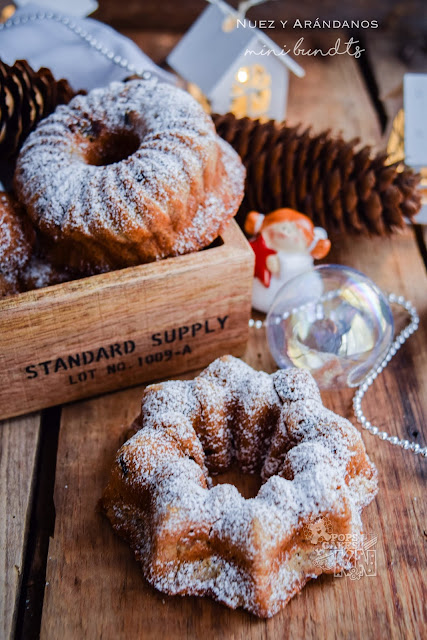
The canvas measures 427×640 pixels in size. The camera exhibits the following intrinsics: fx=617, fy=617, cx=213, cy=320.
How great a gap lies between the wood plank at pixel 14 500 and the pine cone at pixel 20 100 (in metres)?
0.47

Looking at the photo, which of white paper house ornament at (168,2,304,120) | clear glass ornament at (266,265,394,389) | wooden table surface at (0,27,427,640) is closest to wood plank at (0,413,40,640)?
wooden table surface at (0,27,427,640)

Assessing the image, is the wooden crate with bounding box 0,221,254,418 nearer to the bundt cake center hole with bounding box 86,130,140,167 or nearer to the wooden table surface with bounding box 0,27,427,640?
the wooden table surface with bounding box 0,27,427,640

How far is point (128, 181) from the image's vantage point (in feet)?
2.88

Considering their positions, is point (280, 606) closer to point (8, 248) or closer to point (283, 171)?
point (8, 248)

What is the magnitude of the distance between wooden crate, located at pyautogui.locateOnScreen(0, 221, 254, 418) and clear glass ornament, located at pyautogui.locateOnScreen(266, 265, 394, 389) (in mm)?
72

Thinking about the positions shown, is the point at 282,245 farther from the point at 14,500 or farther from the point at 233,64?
the point at 14,500

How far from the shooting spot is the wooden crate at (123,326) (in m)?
0.87

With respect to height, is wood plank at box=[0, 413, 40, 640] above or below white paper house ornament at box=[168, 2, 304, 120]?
below

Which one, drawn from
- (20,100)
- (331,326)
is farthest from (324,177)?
(20,100)

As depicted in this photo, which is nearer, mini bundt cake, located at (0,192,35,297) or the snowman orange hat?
mini bundt cake, located at (0,192,35,297)

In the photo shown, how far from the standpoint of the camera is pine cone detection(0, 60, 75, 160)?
1038 millimetres

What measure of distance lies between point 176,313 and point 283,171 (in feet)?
1.28

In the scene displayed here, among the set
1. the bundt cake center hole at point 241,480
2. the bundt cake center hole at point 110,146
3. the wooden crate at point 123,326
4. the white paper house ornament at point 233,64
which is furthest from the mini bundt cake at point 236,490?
the white paper house ornament at point 233,64

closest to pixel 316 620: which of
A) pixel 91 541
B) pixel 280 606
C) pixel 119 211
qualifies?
pixel 280 606
